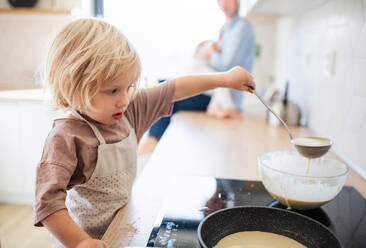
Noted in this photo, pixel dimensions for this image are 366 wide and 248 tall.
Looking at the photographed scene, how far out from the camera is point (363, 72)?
89cm

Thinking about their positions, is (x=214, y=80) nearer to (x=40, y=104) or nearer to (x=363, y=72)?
(x=363, y=72)

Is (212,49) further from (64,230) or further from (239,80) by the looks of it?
(64,230)

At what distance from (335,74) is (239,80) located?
0.48 metres

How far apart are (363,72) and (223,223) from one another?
24.6 inches

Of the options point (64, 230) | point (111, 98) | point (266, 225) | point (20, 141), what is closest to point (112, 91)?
point (111, 98)

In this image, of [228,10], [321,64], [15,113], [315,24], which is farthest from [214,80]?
[15,113]

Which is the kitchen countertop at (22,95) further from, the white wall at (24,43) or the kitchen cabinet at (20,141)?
→ the white wall at (24,43)

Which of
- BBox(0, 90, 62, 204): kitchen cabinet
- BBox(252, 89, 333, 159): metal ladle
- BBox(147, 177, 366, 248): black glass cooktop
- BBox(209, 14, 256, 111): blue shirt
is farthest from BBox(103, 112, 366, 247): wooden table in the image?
BBox(0, 90, 62, 204): kitchen cabinet

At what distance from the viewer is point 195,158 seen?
1069 mm

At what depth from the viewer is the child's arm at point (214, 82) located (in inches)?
32.8

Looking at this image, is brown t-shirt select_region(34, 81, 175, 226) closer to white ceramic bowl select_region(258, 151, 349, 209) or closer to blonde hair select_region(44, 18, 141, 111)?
blonde hair select_region(44, 18, 141, 111)

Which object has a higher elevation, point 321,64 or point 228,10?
point 228,10

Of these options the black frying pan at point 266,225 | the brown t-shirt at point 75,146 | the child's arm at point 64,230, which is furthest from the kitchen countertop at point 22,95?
the black frying pan at point 266,225

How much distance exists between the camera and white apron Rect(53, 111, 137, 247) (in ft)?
2.35
